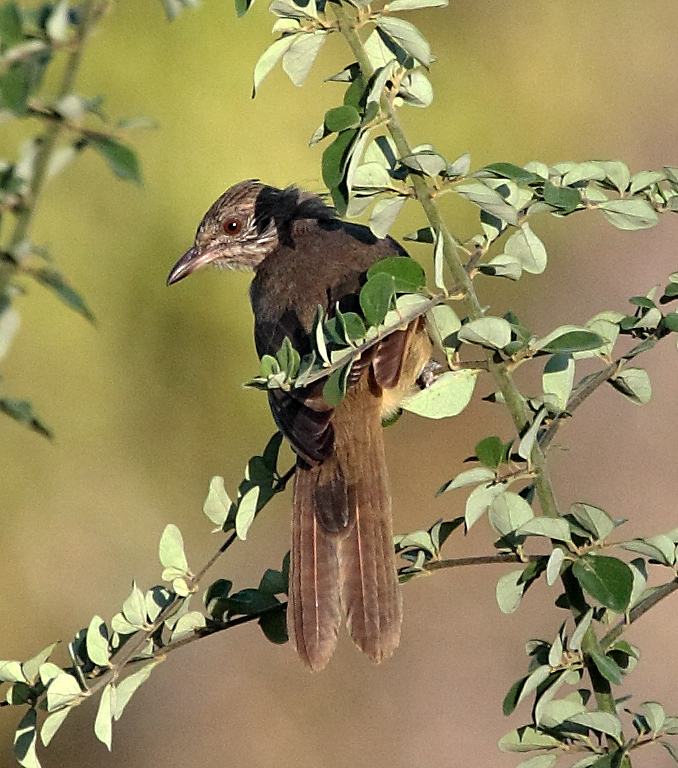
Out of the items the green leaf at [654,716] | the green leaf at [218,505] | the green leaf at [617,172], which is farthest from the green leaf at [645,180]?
the green leaf at [218,505]

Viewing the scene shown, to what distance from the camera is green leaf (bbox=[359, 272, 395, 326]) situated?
5.90 ft

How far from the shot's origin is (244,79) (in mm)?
6543

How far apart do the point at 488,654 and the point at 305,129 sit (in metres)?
3.11

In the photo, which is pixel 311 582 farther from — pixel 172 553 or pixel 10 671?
pixel 10 671

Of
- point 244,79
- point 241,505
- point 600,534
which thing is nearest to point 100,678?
point 241,505

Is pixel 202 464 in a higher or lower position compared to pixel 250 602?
higher

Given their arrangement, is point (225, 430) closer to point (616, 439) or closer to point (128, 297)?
point (128, 297)

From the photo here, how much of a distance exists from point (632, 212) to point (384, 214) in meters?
0.41

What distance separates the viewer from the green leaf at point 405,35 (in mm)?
1819

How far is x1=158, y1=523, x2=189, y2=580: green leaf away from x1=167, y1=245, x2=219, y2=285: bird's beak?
3014 millimetres

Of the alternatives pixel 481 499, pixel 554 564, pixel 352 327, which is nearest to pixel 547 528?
pixel 554 564

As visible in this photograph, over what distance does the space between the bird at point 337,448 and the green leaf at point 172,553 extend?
1.39ft

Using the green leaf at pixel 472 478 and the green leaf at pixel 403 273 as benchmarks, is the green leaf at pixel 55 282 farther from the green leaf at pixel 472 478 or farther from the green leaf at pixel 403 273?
the green leaf at pixel 472 478

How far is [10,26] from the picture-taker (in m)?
1.14
